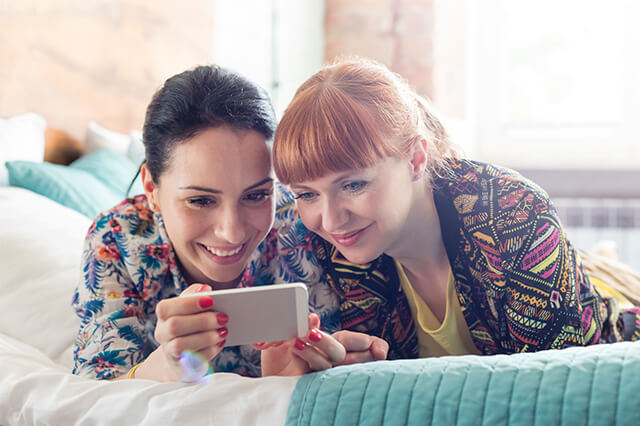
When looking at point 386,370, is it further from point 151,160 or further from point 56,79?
point 56,79

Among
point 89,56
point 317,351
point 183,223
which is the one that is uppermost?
point 89,56

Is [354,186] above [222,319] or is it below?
above

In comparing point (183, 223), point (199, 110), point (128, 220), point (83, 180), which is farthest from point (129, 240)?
point (83, 180)

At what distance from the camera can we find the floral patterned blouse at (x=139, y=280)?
0.97 meters

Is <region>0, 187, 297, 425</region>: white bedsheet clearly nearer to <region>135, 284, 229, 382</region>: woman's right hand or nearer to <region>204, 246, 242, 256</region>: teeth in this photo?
<region>135, 284, 229, 382</region>: woman's right hand

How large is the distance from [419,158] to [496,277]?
0.79 feet

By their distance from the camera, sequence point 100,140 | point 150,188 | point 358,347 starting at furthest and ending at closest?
point 100,140 → point 150,188 → point 358,347

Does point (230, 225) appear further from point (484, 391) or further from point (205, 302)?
point (484, 391)

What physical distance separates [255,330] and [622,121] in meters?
2.77

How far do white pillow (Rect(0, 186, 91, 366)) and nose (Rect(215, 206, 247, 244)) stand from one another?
1.09ft

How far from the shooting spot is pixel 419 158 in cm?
104

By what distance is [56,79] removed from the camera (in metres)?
1.68

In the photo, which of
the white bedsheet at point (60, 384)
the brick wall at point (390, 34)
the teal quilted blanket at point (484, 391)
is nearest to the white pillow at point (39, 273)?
the white bedsheet at point (60, 384)

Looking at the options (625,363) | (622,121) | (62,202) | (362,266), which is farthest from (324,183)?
(622,121)
